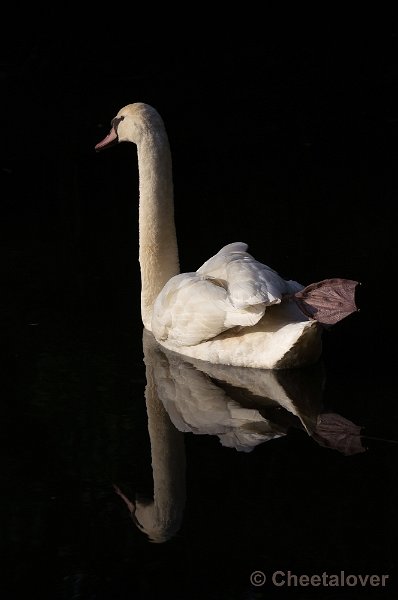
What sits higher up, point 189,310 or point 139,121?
point 139,121

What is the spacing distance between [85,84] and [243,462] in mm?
14785

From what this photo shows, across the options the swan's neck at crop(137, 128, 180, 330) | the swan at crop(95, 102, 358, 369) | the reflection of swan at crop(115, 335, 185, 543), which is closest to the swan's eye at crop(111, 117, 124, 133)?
the swan at crop(95, 102, 358, 369)

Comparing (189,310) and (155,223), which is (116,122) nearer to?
(155,223)

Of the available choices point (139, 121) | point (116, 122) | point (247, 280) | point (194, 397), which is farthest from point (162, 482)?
point (116, 122)

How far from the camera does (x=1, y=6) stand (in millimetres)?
21562

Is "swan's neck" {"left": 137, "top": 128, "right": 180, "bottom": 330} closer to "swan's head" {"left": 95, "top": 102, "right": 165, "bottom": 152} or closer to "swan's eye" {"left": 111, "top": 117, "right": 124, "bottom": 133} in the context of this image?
"swan's head" {"left": 95, "top": 102, "right": 165, "bottom": 152}

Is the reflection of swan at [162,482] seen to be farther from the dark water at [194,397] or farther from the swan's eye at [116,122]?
the swan's eye at [116,122]

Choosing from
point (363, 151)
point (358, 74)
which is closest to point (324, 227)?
point (363, 151)

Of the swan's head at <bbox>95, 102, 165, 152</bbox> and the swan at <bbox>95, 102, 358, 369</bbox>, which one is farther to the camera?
the swan's head at <bbox>95, 102, 165, 152</bbox>

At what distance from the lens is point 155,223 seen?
940 cm

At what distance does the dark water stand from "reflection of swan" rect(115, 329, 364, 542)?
18mm

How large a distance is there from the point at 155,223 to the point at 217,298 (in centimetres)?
136

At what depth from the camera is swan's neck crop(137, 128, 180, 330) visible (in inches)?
366

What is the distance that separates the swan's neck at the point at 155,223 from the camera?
9.30 metres
